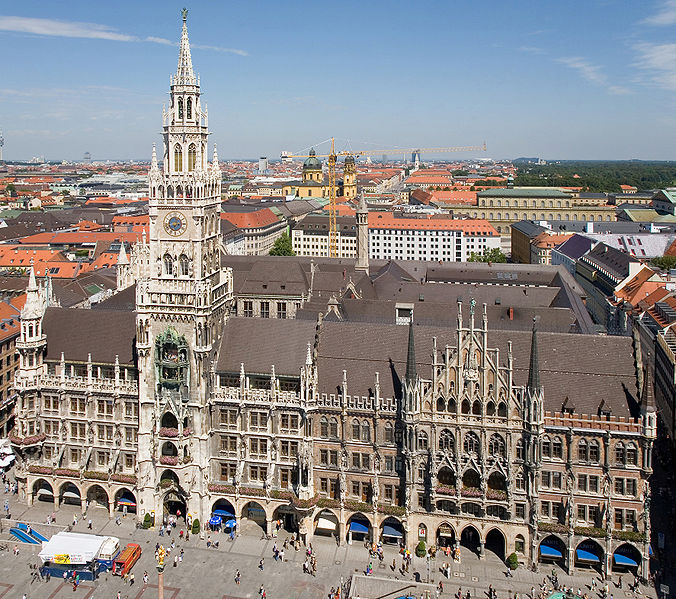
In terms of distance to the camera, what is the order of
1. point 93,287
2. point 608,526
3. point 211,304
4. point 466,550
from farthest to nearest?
point 93,287 < point 211,304 < point 466,550 < point 608,526

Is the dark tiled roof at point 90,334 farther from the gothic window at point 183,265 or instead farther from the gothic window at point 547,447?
the gothic window at point 547,447

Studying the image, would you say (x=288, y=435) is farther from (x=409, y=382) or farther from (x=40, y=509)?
(x=40, y=509)

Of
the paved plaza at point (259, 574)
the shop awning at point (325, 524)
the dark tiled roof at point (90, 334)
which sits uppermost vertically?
the dark tiled roof at point (90, 334)

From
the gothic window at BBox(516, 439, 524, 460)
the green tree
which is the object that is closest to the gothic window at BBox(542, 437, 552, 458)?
the gothic window at BBox(516, 439, 524, 460)

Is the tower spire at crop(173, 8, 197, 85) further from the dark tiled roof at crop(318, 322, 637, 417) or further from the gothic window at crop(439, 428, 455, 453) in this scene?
the gothic window at crop(439, 428, 455, 453)

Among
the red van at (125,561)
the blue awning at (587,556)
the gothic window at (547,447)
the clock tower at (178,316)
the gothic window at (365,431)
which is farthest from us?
the clock tower at (178,316)

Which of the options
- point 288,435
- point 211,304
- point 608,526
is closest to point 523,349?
point 608,526

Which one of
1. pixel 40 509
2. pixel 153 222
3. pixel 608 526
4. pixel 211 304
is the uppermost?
pixel 153 222

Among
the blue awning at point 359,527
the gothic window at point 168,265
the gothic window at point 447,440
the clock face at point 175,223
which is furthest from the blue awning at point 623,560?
the clock face at point 175,223
